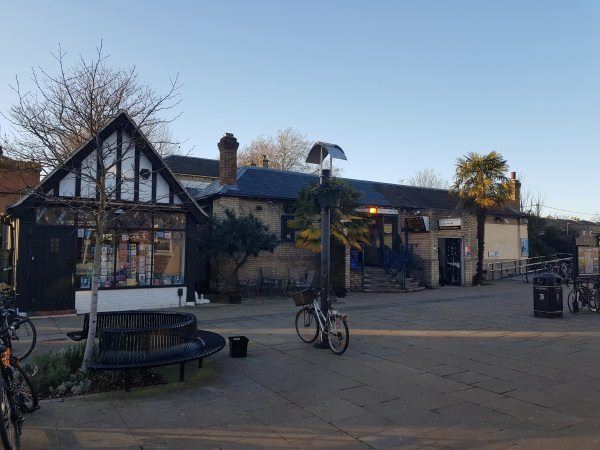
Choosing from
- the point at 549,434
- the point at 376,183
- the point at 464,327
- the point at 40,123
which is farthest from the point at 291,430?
the point at 376,183

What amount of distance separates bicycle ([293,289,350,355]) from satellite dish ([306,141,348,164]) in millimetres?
2532

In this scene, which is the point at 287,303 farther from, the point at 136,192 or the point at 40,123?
the point at 40,123

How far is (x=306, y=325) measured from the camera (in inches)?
361

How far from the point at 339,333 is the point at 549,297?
23.0 ft

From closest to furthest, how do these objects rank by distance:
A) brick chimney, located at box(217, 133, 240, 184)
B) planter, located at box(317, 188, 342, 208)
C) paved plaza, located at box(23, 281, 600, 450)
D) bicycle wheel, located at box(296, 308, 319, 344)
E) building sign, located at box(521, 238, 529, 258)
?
paved plaza, located at box(23, 281, 600, 450) → planter, located at box(317, 188, 342, 208) → bicycle wheel, located at box(296, 308, 319, 344) → brick chimney, located at box(217, 133, 240, 184) → building sign, located at box(521, 238, 529, 258)

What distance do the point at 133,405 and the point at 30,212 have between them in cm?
→ 893

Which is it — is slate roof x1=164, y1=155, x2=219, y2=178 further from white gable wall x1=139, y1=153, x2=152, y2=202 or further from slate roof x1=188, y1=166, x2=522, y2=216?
white gable wall x1=139, y1=153, x2=152, y2=202

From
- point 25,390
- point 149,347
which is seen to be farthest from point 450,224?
point 25,390

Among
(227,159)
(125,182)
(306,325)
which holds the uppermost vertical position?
(227,159)

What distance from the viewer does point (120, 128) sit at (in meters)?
13.1

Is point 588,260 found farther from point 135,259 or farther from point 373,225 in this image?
point 135,259

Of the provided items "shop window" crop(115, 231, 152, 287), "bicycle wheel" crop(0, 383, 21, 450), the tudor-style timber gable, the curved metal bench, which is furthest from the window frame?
"bicycle wheel" crop(0, 383, 21, 450)

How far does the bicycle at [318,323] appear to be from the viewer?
808 centimetres

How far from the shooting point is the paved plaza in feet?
14.7
